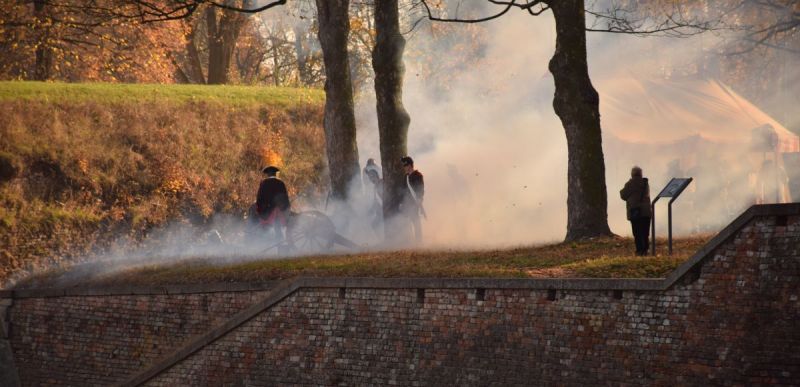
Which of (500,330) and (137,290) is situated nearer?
(500,330)

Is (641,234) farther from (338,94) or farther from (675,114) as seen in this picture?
(675,114)

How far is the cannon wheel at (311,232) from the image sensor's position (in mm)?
24847

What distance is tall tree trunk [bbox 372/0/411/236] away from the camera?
25609 millimetres

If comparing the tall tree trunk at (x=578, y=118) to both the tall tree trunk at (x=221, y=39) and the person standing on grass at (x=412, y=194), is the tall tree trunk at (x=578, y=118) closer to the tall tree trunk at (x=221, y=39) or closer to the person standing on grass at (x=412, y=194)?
the person standing on grass at (x=412, y=194)

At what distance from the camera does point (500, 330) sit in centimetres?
1501

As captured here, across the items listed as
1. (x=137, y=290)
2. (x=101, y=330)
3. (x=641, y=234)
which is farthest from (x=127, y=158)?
(x=641, y=234)

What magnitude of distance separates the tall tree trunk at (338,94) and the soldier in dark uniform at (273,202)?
300cm

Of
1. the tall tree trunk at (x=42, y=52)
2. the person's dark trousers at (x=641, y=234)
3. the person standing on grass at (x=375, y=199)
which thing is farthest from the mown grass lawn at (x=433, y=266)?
the tall tree trunk at (x=42, y=52)

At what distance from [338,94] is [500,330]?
13.0 metres

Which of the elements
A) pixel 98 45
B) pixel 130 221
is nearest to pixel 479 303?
pixel 130 221

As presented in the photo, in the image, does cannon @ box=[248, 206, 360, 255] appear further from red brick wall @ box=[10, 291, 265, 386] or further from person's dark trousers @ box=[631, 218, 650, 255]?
person's dark trousers @ box=[631, 218, 650, 255]

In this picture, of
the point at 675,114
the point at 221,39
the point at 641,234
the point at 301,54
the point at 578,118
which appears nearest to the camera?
the point at 641,234

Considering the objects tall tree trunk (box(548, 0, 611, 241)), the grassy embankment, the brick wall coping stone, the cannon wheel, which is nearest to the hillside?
the grassy embankment

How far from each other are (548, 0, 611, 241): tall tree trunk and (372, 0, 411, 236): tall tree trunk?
5.02m
